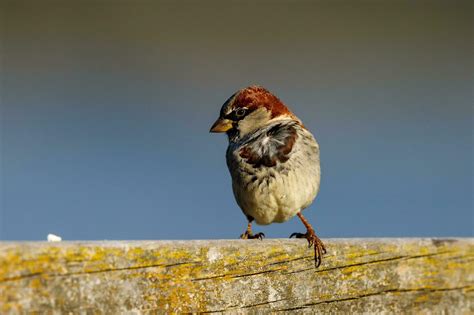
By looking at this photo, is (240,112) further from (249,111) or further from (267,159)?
(267,159)

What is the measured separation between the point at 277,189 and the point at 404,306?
128 cm

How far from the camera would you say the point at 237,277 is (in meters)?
1.97

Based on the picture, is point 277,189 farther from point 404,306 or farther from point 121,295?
point 121,295

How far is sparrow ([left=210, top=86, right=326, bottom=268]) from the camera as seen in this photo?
3211 mm

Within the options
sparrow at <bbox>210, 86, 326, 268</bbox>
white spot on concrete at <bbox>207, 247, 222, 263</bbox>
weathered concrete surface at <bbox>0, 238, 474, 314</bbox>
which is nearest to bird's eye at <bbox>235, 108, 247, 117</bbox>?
sparrow at <bbox>210, 86, 326, 268</bbox>

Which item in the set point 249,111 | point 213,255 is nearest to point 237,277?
point 213,255

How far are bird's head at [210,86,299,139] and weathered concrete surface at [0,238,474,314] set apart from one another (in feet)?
5.06

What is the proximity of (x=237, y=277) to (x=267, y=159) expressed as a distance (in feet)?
4.15

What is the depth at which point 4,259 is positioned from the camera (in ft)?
5.62

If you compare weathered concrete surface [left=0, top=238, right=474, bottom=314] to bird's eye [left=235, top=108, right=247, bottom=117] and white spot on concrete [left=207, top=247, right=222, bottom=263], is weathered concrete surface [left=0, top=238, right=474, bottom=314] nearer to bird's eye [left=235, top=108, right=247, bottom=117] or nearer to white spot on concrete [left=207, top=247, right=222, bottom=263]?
white spot on concrete [left=207, top=247, right=222, bottom=263]

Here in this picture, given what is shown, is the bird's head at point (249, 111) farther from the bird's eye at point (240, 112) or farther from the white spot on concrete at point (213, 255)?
the white spot on concrete at point (213, 255)

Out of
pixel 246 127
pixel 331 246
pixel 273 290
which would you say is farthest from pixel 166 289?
pixel 246 127

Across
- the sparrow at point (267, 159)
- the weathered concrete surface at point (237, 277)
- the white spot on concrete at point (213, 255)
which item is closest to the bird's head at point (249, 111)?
the sparrow at point (267, 159)

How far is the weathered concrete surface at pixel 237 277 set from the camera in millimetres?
1739
